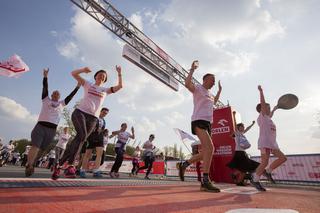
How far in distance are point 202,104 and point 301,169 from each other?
7895 millimetres

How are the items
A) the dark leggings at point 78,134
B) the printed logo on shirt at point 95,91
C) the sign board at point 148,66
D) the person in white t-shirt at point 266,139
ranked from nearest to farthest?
the dark leggings at point 78,134 → the printed logo on shirt at point 95,91 → the person in white t-shirt at point 266,139 → the sign board at point 148,66

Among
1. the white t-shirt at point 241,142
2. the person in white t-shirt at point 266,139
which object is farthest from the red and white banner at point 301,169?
the person in white t-shirt at point 266,139

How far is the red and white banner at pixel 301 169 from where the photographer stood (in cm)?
895

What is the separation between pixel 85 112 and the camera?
13.4ft

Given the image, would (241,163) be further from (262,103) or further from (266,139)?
(262,103)

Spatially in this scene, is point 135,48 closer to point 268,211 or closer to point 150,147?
point 150,147

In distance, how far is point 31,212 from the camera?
4.88 ft

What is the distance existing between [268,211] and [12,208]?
2035 millimetres

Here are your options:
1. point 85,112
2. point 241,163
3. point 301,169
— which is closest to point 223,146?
point 241,163

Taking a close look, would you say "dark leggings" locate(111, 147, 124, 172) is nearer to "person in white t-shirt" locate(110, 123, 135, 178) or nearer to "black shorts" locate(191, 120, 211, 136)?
"person in white t-shirt" locate(110, 123, 135, 178)

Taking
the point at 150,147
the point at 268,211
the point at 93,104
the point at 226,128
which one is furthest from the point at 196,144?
the point at 268,211

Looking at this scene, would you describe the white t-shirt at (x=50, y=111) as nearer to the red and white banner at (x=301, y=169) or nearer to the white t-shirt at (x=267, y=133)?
the white t-shirt at (x=267, y=133)

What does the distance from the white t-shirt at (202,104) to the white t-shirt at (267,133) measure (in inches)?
65.0

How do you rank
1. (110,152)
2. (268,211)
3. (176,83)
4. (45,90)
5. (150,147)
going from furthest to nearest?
1. (110,152)
2. (176,83)
3. (150,147)
4. (45,90)
5. (268,211)
